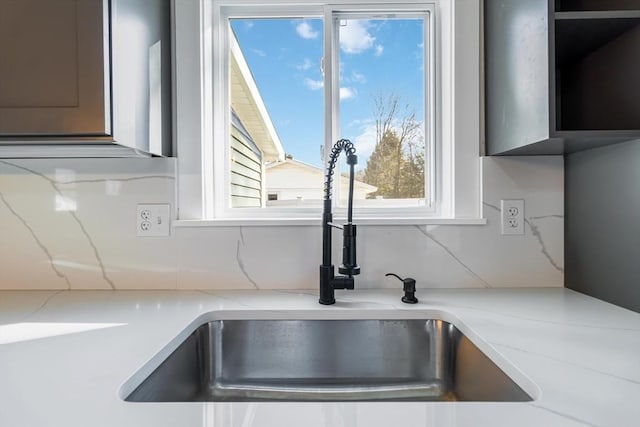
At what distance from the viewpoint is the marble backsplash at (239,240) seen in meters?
1.18

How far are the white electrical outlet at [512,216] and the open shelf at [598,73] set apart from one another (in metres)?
0.28

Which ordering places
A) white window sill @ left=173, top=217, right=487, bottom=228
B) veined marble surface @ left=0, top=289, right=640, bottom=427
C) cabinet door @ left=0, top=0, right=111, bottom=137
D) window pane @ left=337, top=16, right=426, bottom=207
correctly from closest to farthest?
veined marble surface @ left=0, top=289, right=640, bottom=427 → cabinet door @ left=0, top=0, right=111, bottom=137 → white window sill @ left=173, top=217, right=487, bottom=228 → window pane @ left=337, top=16, right=426, bottom=207

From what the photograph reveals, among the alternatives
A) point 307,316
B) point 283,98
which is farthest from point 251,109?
point 307,316

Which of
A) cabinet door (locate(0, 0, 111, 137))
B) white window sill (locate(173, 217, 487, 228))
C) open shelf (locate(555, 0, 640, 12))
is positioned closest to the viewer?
cabinet door (locate(0, 0, 111, 137))

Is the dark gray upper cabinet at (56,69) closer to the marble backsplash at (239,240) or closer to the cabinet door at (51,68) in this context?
the cabinet door at (51,68)

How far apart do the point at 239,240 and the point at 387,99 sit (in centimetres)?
75

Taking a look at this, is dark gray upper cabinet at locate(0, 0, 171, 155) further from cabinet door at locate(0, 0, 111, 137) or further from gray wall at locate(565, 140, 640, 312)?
gray wall at locate(565, 140, 640, 312)

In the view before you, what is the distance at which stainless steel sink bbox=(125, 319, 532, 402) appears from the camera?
0.90 metres

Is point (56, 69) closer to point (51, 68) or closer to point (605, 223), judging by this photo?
point (51, 68)

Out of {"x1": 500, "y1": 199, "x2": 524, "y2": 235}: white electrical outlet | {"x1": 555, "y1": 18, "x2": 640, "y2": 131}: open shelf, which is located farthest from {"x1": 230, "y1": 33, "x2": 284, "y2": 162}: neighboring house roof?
{"x1": 555, "y1": 18, "x2": 640, "y2": 131}: open shelf

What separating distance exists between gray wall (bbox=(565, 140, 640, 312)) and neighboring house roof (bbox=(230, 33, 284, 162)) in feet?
3.23

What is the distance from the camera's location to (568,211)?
1.16 metres

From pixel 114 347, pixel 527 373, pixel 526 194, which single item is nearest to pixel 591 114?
pixel 526 194

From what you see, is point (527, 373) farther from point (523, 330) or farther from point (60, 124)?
point (60, 124)
